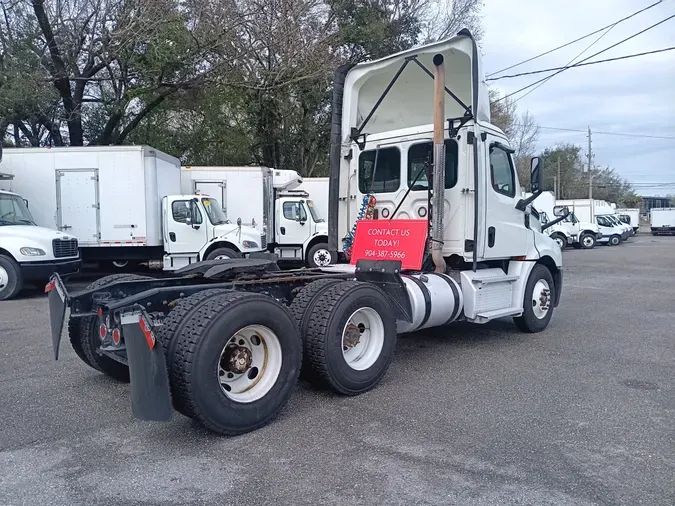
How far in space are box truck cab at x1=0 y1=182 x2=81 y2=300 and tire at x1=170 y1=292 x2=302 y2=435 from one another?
8.49 m

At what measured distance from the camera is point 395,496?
138 inches

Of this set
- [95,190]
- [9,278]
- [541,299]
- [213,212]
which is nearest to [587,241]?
[213,212]

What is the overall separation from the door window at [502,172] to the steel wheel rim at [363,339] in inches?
108

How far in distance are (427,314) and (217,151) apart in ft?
67.6

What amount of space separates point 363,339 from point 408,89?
4.06 metres

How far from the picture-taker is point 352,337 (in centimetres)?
555

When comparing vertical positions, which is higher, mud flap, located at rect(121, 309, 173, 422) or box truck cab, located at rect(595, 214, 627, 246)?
box truck cab, located at rect(595, 214, 627, 246)

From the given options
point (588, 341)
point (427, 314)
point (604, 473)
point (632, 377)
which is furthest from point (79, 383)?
point (588, 341)

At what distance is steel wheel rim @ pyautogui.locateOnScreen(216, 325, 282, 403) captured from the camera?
452cm

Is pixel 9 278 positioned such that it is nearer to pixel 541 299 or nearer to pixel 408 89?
pixel 408 89

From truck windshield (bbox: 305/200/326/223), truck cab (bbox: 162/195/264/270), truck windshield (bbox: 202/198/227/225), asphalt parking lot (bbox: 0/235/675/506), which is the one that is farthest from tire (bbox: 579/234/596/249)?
asphalt parking lot (bbox: 0/235/675/506)

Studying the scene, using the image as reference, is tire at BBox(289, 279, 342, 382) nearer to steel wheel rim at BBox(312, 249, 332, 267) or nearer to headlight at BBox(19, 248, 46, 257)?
headlight at BBox(19, 248, 46, 257)

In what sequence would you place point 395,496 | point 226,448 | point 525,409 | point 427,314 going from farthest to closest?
point 427,314 → point 525,409 → point 226,448 → point 395,496

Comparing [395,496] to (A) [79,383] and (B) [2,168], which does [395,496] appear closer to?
(A) [79,383]
